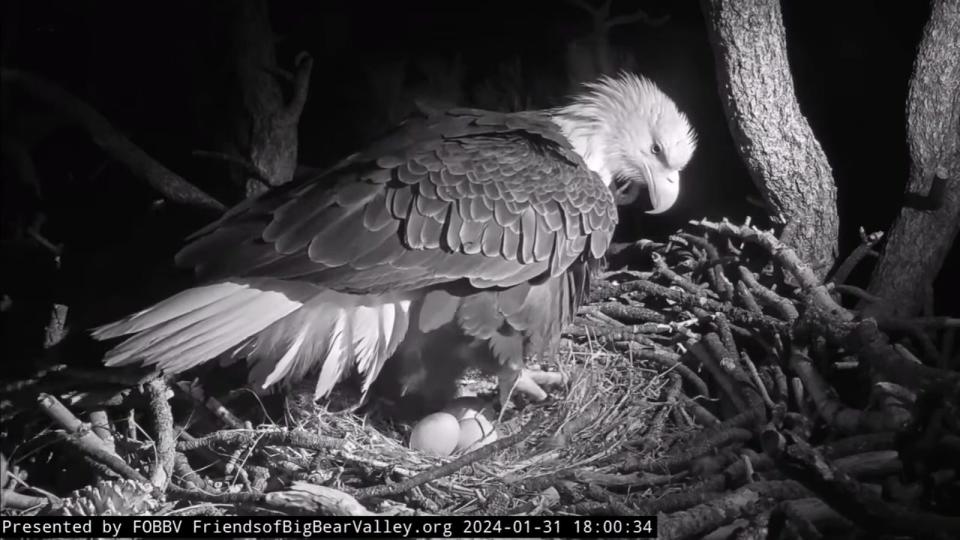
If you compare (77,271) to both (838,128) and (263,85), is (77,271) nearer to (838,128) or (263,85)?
(263,85)

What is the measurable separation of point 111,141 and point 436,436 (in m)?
1.63

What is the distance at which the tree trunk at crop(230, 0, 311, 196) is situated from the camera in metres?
3.33

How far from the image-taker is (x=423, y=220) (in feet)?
9.61

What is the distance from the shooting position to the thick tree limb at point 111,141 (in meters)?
2.41

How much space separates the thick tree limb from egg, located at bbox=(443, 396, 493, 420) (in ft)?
4.17

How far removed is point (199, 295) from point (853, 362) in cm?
244

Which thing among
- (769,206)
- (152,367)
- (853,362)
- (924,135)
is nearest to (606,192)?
(769,206)

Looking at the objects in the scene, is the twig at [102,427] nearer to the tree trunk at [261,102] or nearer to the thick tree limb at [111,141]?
the thick tree limb at [111,141]

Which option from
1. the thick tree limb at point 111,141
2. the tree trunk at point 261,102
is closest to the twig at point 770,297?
the tree trunk at point 261,102

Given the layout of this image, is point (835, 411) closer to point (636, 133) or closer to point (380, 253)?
point (636, 133)

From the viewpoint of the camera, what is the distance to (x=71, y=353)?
3.15 metres

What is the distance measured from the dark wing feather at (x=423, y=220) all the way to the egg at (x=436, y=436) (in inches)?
23.7

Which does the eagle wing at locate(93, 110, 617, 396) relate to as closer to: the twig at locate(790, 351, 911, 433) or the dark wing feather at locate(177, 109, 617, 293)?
the dark wing feather at locate(177, 109, 617, 293)

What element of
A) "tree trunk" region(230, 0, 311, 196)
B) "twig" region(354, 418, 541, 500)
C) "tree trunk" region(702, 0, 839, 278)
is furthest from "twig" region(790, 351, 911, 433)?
"tree trunk" region(230, 0, 311, 196)
